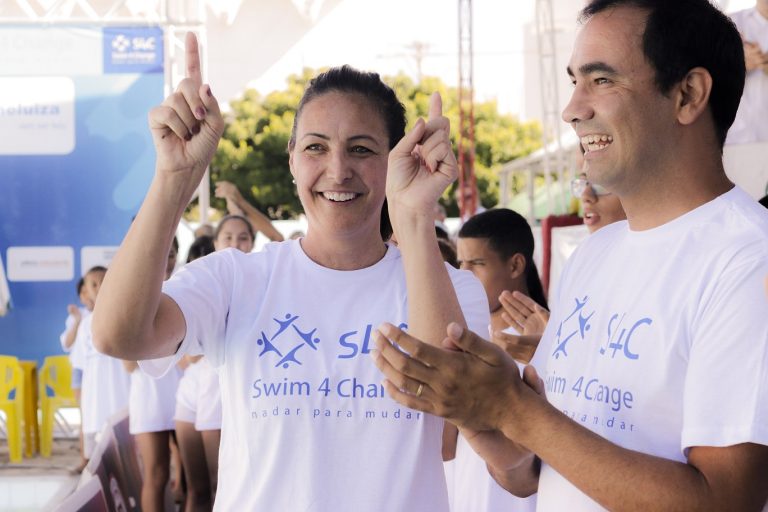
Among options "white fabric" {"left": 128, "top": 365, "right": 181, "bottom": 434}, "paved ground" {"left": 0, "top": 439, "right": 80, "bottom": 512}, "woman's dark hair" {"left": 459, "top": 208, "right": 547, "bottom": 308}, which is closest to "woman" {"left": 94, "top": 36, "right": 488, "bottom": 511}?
"woman's dark hair" {"left": 459, "top": 208, "right": 547, "bottom": 308}

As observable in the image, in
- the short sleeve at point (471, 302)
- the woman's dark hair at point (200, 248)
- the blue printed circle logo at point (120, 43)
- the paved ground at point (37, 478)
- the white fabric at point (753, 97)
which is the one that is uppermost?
the blue printed circle logo at point (120, 43)

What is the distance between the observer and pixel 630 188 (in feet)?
5.98

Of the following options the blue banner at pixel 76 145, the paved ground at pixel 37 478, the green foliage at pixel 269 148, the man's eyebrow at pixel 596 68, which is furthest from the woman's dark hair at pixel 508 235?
the green foliage at pixel 269 148

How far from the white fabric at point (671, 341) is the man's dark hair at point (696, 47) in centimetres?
19

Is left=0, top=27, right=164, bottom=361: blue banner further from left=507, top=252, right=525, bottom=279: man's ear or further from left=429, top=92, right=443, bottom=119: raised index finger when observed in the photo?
left=429, top=92, right=443, bottom=119: raised index finger

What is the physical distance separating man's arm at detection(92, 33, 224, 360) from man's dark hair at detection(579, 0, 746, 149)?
2.60ft

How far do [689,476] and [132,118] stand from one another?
793cm

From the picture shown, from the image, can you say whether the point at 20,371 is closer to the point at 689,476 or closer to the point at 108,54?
the point at 108,54

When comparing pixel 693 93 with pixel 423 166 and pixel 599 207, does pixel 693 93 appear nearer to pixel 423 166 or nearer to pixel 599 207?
pixel 423 166

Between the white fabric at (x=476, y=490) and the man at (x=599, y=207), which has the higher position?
the man at (x=599, y=207)

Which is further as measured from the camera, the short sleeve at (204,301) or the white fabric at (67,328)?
the white fabric at (67,328)

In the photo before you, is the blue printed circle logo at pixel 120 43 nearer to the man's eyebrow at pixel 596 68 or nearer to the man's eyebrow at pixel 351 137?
the man's eyebrow at pixel 351 137

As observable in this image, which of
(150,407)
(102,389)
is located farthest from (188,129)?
(102,389)

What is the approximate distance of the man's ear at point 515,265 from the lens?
14.1 ft
